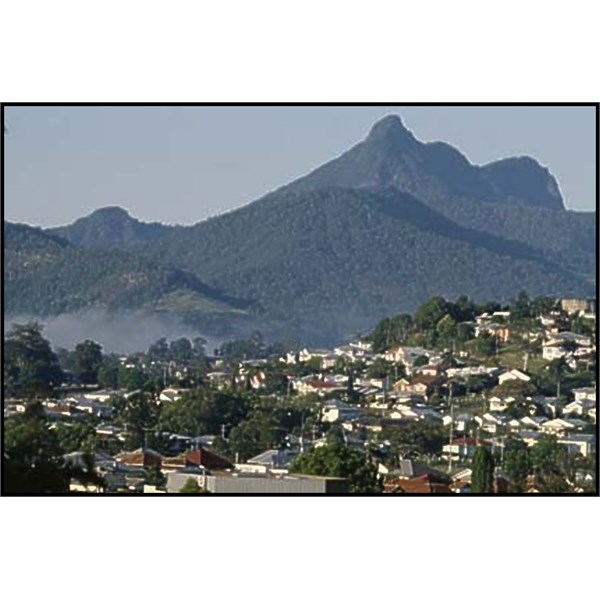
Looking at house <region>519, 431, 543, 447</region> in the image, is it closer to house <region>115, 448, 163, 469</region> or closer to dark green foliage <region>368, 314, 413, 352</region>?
dark green foliage <region>368, 314, 413, 352</region>

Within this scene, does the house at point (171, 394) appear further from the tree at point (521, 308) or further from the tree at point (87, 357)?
the tree at point (521, 308)

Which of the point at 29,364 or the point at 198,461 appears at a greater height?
the point at 29,364

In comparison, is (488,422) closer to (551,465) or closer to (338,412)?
(551,465)

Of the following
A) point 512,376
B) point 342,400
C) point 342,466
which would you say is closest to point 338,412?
point 342,400

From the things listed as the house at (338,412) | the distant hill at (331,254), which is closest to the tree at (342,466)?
the house at (338,412)

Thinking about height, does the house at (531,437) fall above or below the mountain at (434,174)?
below

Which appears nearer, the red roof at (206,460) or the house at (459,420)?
the red roof at (206,460)
